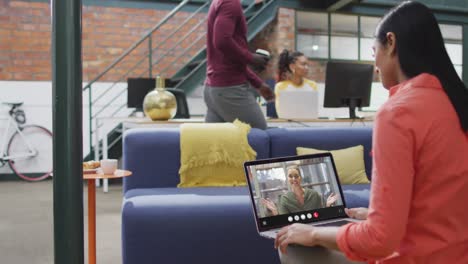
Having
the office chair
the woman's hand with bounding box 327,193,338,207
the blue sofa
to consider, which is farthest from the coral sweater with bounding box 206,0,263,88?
the office chair

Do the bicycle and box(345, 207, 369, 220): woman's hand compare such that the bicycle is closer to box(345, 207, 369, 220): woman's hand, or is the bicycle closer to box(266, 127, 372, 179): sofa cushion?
box(266, 127, 372, 179): sofa cushion

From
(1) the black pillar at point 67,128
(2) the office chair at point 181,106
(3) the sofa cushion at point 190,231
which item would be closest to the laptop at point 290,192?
(1) the black pillar at point 67,128

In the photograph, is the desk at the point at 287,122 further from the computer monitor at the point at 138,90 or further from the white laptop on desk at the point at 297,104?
the computer monitor at the point at 138,90

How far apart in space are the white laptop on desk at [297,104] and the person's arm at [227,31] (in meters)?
0.72

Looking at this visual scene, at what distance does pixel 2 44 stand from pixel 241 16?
4740 mm

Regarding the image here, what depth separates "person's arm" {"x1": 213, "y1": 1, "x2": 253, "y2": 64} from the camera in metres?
2.93

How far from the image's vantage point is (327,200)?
1.47 m

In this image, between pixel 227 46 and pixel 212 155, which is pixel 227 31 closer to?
pixel 227 46

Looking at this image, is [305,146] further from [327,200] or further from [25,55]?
[25,55]

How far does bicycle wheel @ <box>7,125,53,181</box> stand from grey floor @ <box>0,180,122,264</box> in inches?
20.8

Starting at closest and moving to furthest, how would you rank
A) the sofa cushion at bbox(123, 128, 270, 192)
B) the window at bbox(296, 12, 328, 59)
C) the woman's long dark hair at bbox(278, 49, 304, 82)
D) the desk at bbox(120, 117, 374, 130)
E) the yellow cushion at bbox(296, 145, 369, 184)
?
the sofa cushion at bbox(123, 128, 270, 192) → the yellow cushion at bbox(296, 145, 369, 184) → the desk at bbox(120, 117, 374, 130) → the woman's long dark hair at bbox(278, 49, 304, 82) → the window at bbox(296, 12, 328, 59)

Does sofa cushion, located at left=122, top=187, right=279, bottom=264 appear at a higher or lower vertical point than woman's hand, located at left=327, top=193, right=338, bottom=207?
lower

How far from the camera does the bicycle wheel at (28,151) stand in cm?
657

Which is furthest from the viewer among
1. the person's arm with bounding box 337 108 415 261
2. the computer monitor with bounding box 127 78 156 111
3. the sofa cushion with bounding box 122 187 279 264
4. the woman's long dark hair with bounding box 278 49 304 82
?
the computer monitor with bounding box 127 78 156 111
